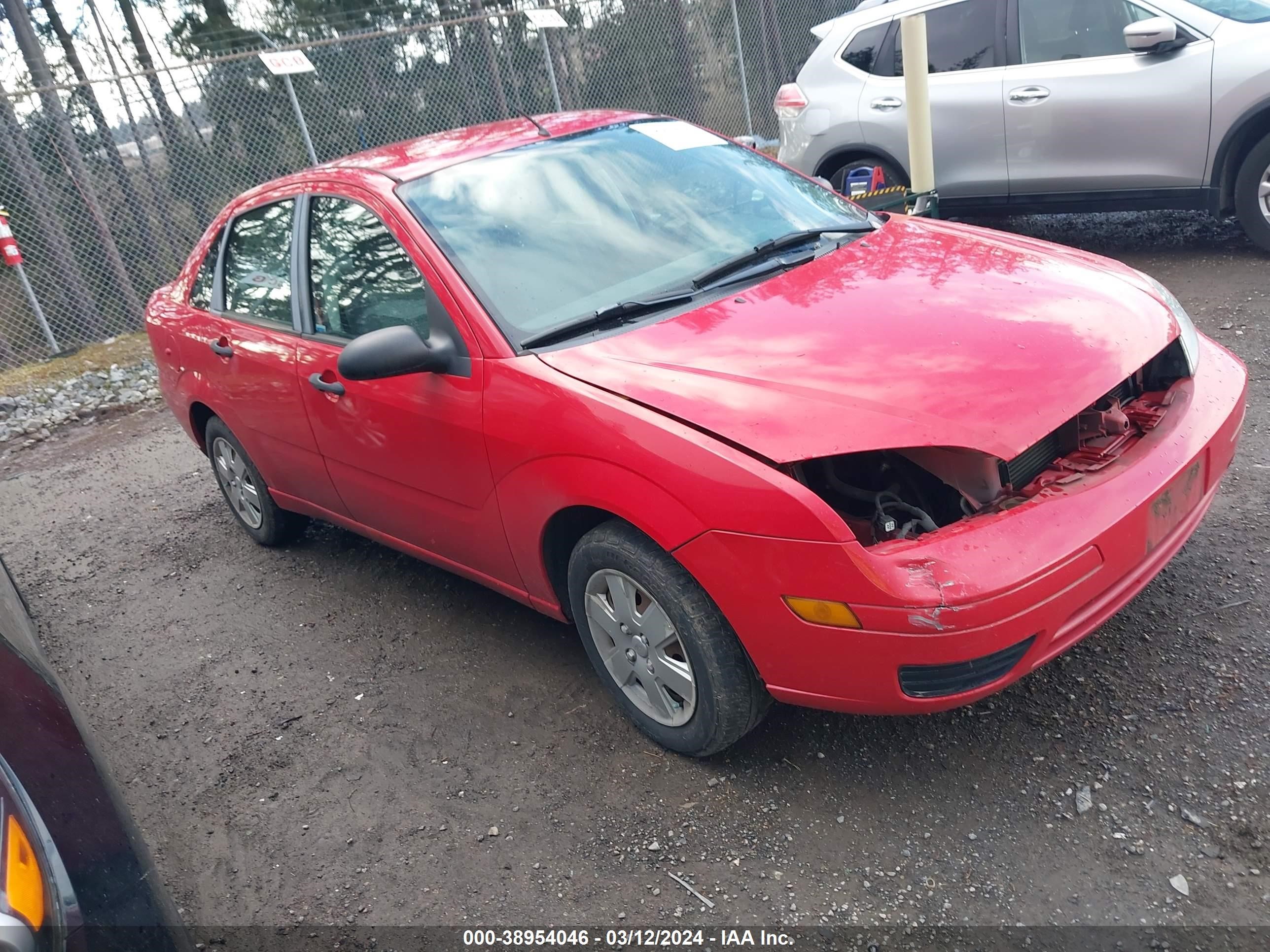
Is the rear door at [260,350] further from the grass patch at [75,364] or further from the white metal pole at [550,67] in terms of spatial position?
the white metal pole at [550,67]

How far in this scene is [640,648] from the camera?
2891 mm

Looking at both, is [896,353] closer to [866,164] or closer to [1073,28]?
[1073,28]

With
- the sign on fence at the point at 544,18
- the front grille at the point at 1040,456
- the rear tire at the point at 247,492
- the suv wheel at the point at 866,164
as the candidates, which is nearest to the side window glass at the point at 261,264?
the rear tire at the point at 247,492

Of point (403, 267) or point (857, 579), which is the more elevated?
point (403, 267)

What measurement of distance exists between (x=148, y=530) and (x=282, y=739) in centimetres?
271

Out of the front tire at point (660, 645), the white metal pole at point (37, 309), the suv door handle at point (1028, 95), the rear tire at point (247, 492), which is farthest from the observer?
the white metal pole at point (37, 309)

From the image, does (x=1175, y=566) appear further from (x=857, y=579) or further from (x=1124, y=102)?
(x=1124, y=102)

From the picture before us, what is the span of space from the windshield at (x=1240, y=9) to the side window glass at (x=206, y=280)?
558cm

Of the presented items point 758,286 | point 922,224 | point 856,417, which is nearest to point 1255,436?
point 922,224

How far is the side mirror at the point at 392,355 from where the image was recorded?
3064mm

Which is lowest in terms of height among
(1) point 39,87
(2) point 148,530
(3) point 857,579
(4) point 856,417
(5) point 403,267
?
(2) point 148,530

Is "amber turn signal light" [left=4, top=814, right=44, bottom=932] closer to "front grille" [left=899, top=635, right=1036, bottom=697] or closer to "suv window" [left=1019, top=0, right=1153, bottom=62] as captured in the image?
"front grille" [left=899, top=635, right=1036, bottom=697]

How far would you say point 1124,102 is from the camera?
619 cm

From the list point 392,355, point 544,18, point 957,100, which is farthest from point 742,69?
point 392,355
